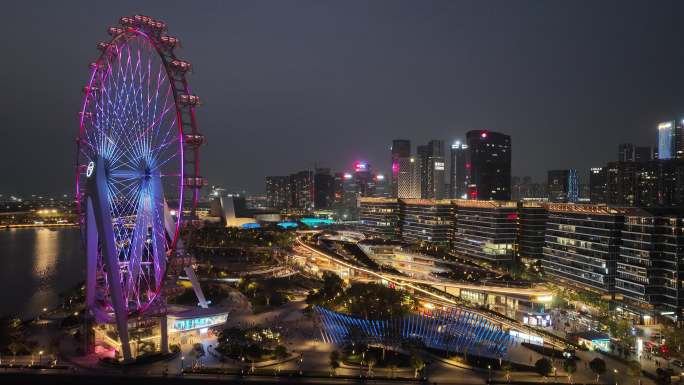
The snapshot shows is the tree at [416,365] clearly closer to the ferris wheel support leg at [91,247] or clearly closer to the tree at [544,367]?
the tree at [544,367]

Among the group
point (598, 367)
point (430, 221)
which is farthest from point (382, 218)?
point (598, 367)

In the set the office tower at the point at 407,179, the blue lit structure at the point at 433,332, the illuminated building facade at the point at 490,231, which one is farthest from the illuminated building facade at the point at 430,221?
the office tower at the point at 407,179

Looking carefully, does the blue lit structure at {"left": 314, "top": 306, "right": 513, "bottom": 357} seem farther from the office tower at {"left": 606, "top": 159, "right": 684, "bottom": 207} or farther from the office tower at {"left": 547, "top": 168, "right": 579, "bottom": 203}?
the office tower at {"left": 547, "top": 168, "right": 579, "bottom": 203}

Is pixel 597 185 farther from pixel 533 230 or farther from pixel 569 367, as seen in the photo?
pixel 569 367

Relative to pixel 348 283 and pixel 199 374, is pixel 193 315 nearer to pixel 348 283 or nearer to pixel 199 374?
pixel 199 374

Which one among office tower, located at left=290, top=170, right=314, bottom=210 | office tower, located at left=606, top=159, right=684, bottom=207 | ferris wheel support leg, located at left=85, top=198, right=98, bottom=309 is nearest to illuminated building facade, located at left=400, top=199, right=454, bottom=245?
office tower, located at left=606, top=159, right=684, bottom=207
